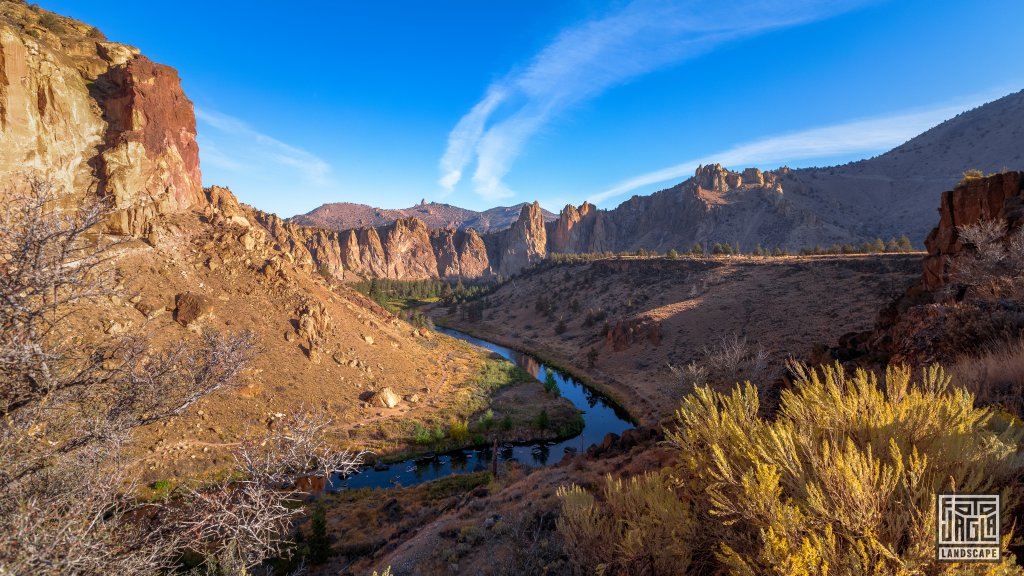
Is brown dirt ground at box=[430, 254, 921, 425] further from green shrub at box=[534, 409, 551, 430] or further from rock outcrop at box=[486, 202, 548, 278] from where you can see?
rock outcrop at box=[486, 202, 548, 278]

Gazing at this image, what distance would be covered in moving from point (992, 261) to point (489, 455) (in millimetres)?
25471

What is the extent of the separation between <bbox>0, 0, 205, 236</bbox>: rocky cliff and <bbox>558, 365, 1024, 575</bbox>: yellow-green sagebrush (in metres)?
32.7

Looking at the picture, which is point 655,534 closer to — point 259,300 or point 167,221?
point 259,300

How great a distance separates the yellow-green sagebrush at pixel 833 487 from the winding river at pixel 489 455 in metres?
19.5

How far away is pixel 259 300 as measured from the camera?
30.4 meters

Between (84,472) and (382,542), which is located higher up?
(84,472)

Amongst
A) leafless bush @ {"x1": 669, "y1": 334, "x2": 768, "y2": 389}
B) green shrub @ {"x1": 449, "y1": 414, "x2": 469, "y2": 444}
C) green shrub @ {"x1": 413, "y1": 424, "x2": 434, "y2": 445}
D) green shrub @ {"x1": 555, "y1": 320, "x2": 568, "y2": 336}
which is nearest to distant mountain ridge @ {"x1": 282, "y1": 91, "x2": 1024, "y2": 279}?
green shrub @ {"x1": 555, "y1": 320, "x2": 568, "y2": 336}

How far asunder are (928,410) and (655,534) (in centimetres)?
303

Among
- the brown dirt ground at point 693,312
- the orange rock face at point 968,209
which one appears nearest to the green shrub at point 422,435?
the brown dirt ground at point 693,312

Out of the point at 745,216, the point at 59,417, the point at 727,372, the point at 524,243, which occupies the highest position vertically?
the point at 524,243

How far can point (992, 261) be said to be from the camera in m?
14.4

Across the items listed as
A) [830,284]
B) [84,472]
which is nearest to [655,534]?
[84,472]

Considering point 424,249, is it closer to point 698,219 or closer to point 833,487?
point 698,219

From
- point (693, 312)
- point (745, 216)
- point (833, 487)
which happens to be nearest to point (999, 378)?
point (833, 487)
